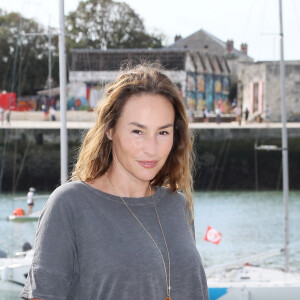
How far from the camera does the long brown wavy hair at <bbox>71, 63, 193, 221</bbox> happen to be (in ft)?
6.38

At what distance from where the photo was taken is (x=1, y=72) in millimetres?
40594

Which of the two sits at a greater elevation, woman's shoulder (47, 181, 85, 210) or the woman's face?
the woman's face

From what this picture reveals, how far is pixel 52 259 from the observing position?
1.79m

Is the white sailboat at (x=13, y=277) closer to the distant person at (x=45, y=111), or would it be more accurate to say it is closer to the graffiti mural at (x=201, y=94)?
the distant person at (x=45, y=111)

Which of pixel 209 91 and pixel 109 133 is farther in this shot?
pixel 209 91

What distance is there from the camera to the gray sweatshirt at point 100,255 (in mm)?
1788

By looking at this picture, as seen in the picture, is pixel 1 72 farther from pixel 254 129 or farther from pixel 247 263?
pixel 247 263

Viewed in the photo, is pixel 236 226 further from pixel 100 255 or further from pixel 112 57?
pixel 100 255

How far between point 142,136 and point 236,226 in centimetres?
2033

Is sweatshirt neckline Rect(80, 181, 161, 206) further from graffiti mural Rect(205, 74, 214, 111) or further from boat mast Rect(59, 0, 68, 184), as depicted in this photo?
graffiti mural Rect(205, 74, 214, 111)

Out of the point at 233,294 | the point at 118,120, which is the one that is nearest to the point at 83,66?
the point at 233,294

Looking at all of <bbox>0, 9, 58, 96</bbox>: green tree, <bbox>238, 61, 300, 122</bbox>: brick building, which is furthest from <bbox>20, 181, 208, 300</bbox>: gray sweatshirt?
<bbox>0, 9, 58, 96</bbox>: green tree

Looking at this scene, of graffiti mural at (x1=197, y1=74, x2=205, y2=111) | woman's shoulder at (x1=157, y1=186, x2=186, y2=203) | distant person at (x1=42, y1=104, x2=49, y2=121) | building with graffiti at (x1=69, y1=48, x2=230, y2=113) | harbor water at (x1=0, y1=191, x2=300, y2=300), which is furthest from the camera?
graffiti mural at (x1=197, y1=74, x2=205, y2=111)

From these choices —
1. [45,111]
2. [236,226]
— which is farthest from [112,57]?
[236,226]
